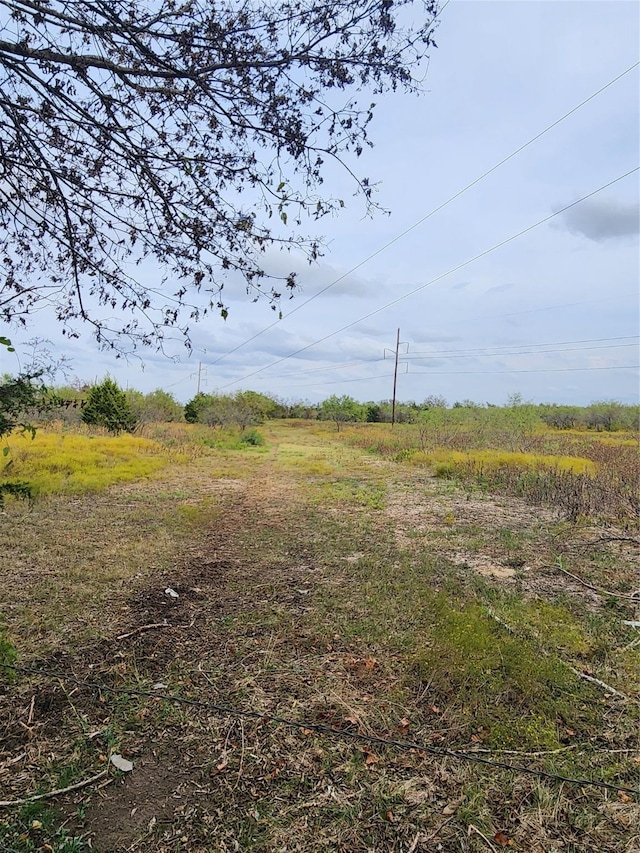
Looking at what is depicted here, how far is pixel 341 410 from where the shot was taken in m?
32.2

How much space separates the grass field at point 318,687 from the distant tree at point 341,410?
25687 mm

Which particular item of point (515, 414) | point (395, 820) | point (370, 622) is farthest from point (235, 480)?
point (515, 414)

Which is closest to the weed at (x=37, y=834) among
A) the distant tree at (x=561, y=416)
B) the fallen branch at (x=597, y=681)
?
the fallen branch at (x=597, y=681)

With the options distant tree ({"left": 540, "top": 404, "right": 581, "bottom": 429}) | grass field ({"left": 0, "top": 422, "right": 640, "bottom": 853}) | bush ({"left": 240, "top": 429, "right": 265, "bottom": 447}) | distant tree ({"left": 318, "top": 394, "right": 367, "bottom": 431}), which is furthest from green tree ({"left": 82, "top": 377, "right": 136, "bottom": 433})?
distant tree ({"left": 540, "top": 404, "right": 581, "bottom": 429})

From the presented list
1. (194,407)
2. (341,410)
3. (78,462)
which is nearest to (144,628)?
(78,462)

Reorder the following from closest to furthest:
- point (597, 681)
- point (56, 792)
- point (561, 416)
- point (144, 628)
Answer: point (56, 792) < point (597, 681) < point (144, 628) < point (561, 416)

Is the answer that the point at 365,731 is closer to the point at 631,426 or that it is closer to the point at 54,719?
the point at 54,719

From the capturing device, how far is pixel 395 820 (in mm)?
1740

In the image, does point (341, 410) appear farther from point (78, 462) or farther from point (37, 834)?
point (37, 834)

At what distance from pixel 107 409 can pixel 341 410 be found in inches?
670

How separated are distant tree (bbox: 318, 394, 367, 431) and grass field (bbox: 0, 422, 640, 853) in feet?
84.3

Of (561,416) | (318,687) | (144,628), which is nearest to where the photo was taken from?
(318,687)

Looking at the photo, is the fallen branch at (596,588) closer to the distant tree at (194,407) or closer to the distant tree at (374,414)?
the distant tree at (194,407)

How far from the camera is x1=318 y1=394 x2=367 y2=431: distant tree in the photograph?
31734 mm
